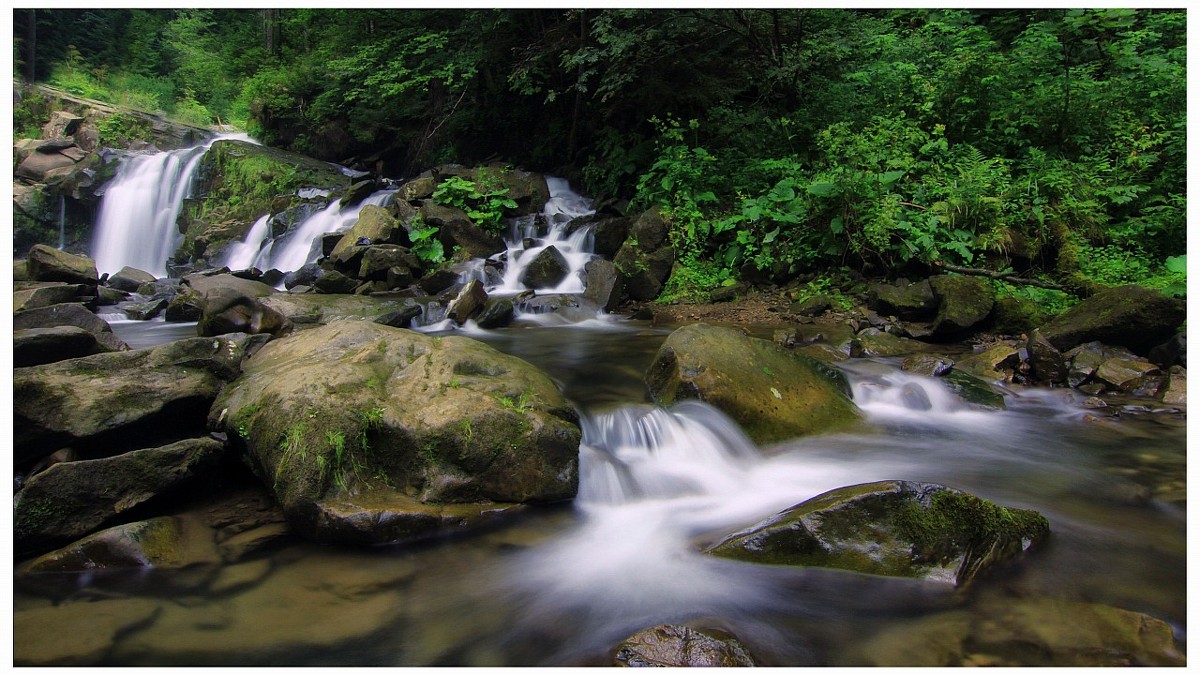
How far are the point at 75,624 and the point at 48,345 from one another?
10.0 feet

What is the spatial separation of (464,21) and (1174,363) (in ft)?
41.4

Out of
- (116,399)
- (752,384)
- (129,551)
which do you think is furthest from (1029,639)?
(116,399)

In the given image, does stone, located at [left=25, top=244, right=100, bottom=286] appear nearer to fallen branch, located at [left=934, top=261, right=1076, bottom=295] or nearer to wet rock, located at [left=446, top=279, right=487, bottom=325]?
wet rock, located at [left=446, top=279, right=487, bottom=325]

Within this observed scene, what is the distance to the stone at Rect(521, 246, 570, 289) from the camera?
1022cm

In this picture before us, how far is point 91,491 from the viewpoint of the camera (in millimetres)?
3654

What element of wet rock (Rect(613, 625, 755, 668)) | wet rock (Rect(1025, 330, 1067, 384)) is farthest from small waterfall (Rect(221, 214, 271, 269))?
wet rock (Rect(1025, 330, 1067, 384))

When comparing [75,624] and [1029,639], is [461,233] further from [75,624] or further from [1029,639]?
[1029,639]

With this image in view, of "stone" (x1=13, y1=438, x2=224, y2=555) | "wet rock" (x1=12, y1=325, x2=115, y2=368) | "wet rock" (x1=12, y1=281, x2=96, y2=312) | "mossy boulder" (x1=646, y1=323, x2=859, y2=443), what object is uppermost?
"mossy boulder" (x1=646, y1=323, x2=859, y2=443)

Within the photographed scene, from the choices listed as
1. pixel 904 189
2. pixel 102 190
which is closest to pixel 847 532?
pixel 904 189

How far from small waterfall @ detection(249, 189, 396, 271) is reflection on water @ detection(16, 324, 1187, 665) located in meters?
9.23

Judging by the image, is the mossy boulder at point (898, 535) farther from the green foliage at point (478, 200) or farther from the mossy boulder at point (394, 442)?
the green foliage at point (478, 200)

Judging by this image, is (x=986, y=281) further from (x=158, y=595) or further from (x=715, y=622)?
(x=158, y=595)

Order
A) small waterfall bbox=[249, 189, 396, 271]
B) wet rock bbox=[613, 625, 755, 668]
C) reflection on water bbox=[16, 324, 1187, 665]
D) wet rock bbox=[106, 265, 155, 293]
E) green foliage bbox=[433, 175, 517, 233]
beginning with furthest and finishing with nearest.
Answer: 1. small waterfall bbox=[249, 189, 396, 271]
2. green foliage bbox=[433, 175, 517, 233]
3. wet rock bbox=[106, 265, 155, 293]
4. reflection on water bbox=[16, 324, 1187, 665]
5. wet rock bbox=[613, 625, 755, 668]

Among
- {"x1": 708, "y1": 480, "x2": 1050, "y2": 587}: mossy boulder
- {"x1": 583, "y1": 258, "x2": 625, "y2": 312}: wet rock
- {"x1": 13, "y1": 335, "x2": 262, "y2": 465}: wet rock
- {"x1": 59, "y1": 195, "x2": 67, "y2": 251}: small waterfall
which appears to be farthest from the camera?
Answer: {"x1": 59, "y1": 195, "x2": 67, "y2": 251}: small waterfall
